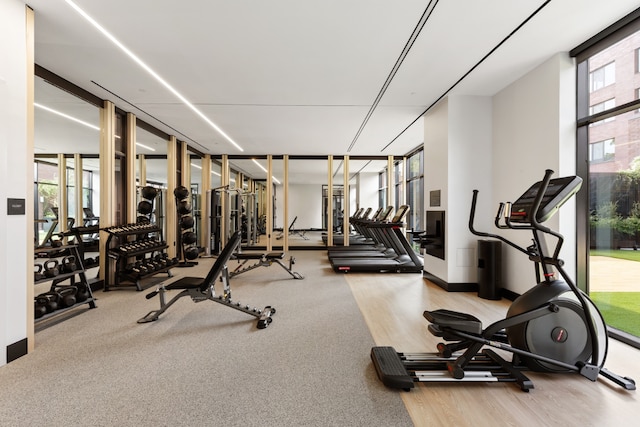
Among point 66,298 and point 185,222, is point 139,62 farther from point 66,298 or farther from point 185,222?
point 185,222

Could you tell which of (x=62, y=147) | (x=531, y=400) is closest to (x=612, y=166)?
(x=531, y=400)

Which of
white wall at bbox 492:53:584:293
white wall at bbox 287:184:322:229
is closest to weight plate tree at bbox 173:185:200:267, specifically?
white wall at bbox 492:53:584:293

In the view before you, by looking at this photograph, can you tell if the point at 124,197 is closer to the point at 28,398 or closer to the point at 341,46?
the point at 28,398

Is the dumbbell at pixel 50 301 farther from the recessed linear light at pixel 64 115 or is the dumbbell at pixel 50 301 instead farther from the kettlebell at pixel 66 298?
the recessed linear light at pixel 64 115

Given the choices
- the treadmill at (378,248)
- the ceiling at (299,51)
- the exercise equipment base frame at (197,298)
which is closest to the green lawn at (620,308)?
the ceiling at (299,51)

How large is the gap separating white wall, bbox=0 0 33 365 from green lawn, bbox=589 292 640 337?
555 centimetres

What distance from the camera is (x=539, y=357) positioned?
200cm

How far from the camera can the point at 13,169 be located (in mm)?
2422

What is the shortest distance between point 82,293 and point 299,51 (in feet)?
12.7

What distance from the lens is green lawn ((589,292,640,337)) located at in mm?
3504

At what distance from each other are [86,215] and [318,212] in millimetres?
11416

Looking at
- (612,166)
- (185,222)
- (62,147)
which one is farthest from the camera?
(62,147)

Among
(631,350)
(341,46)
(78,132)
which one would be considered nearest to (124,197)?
(78,132)

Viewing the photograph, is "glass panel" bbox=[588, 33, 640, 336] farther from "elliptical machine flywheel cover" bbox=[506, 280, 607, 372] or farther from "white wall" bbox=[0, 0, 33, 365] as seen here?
"white wall" bbox=[0, 0, 33, 365]
